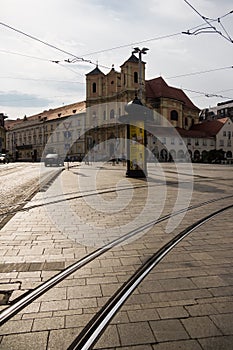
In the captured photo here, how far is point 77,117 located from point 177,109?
25847mm

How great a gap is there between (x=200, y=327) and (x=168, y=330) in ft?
0.96

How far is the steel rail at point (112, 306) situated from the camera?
10.1 ft

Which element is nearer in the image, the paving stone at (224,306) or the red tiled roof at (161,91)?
the paving stone at (224,306)

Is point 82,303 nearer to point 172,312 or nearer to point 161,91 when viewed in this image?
point 172,312

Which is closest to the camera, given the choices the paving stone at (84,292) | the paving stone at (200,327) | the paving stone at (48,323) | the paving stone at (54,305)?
the paving stone at (200,327)

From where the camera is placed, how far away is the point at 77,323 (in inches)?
134

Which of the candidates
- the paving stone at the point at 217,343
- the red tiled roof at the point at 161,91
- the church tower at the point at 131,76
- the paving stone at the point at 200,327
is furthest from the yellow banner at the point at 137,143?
the red tiled roof at the point at 161,91

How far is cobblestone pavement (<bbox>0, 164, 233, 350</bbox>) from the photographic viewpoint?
3.15 meters

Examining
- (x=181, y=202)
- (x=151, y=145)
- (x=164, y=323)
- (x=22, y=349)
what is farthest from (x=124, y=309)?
(x=151, y=145)

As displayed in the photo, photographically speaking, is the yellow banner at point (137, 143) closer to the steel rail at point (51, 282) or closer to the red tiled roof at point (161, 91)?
the steel rail at point (51, 282)

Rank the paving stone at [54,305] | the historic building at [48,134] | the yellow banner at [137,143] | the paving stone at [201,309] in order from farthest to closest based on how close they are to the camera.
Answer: the historic building at [48,134] < the yellow banner at [137,143] < the paving stone at [54,305] < the paving stone at [201,309]

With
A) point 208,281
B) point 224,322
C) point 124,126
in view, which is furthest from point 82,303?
point 124,126

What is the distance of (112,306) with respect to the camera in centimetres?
377

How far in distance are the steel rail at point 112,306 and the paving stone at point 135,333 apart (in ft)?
0.58
